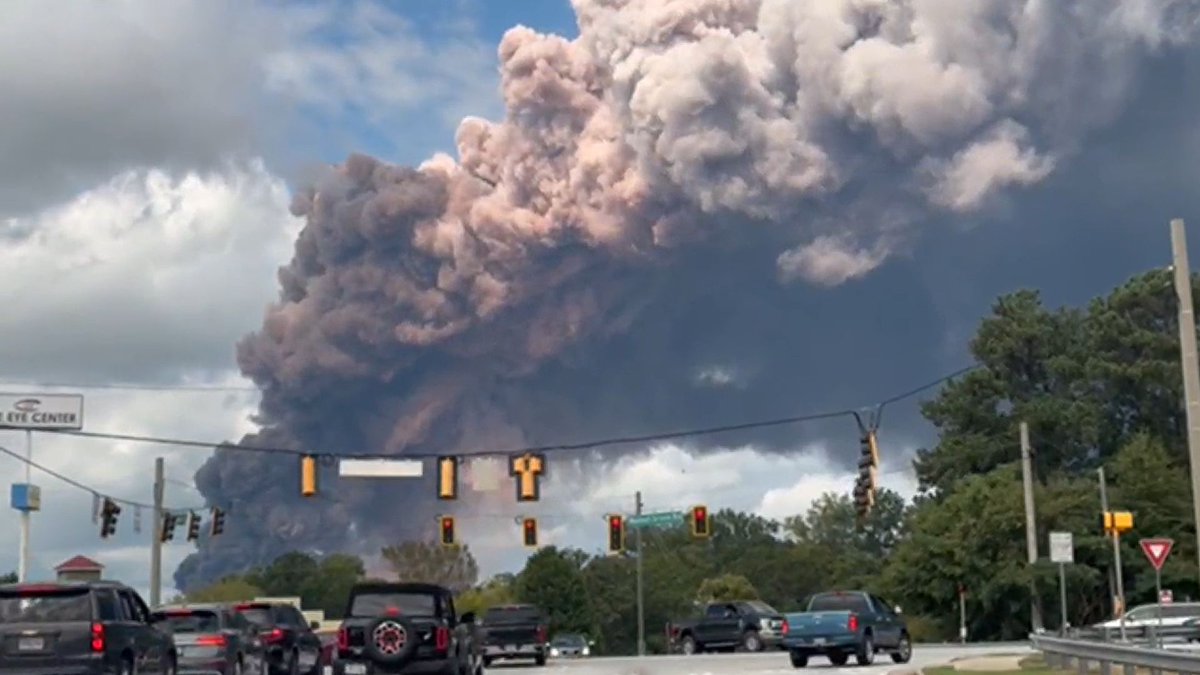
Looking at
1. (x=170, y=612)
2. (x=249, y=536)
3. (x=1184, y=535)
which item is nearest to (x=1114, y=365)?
(x=1184, y=535)

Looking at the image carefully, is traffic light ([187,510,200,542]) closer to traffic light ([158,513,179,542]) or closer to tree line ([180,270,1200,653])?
→ traffic light ([158,513,179,542])

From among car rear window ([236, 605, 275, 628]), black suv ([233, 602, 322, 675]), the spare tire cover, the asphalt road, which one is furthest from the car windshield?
the asphalt road

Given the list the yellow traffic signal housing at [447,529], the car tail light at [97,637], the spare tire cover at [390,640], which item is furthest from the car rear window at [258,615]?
the yellow traffic signal housing at [447,529]

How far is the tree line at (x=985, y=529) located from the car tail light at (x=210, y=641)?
90.0 ft

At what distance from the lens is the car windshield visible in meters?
32.5

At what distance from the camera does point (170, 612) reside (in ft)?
102

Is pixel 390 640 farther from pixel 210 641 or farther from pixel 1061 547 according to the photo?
pixel 1061 547

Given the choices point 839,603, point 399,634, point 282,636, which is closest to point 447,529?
point 839,603

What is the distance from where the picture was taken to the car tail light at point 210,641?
3078 cm

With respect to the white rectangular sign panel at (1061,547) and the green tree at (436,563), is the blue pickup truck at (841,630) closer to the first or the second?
the white rectangular sign panel at (1061,547)

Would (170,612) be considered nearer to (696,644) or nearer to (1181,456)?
(696,644)

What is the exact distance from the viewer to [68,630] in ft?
84.0

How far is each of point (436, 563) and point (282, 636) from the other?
135927mm

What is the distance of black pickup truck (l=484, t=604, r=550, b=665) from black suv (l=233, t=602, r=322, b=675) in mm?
15665
